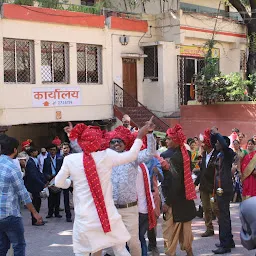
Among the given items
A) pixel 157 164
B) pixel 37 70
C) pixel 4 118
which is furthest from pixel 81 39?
pixel 157 164

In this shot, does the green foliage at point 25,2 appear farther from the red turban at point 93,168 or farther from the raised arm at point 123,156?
the raised arm at point 123,156

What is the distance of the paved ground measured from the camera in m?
7.33

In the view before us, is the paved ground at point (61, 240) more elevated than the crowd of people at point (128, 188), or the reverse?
the crowd of people at point (128, 188)

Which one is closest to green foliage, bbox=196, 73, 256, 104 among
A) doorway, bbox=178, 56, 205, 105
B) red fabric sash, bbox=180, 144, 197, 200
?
doorway, bbox=178, 56, 205, 105

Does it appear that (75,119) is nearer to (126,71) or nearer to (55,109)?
(55,109)

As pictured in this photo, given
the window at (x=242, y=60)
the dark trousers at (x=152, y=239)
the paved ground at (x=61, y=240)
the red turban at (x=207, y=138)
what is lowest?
the paved ground at (x=61, y=240)

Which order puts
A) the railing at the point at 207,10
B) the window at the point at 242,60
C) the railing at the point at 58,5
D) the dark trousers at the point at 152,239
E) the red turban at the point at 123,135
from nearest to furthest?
the red turban at the point at 123,135, the dark trousers at the point at 152,239, the railing at the point at 58,5, the railing at the point at 207,10, the window at the point at 242,60

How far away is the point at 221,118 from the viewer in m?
17.6

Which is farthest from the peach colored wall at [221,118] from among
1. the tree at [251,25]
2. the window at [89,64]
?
the tree at [251,25]

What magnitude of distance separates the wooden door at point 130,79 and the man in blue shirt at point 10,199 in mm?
14038

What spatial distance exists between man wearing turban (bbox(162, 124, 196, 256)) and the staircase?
1193 cm

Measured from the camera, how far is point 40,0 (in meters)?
17.0

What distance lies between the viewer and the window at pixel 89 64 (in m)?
Result: 18.2

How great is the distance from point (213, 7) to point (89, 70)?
33.8 ft
